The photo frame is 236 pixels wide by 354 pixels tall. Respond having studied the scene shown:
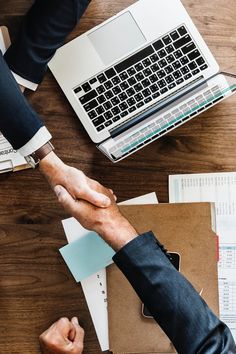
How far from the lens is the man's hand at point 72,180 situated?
1129 millimetres

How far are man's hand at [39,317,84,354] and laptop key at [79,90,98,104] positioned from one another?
1.49ft

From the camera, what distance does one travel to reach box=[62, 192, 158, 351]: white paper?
4.13 ft

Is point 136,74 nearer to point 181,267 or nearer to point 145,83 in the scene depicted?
point 145,83

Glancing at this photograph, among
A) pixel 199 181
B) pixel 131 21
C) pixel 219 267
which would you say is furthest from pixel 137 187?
pixel 131 21

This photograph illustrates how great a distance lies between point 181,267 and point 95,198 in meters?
0.24

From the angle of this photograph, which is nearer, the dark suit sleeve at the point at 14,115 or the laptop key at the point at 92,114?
the dark suit sleeve at the point at 14,115

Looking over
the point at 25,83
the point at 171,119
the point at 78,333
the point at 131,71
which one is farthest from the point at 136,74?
the point at 78,333

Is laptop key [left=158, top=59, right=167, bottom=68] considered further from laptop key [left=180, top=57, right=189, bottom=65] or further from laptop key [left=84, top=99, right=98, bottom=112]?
laptop key [left=84, top=99, right=98, bottom=112]

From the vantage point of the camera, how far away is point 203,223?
3.96ft

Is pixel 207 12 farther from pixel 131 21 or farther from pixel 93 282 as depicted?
pixel 93 282

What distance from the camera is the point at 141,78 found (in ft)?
3.94

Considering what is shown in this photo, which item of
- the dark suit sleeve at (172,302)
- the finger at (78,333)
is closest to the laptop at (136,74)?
the dark suit sleeve at (172,302)

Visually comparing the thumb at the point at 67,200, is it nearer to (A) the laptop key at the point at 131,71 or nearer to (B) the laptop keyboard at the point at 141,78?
(B) the laptop keyboard at the point at 141,78

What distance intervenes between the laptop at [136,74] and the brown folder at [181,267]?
0.15 m
